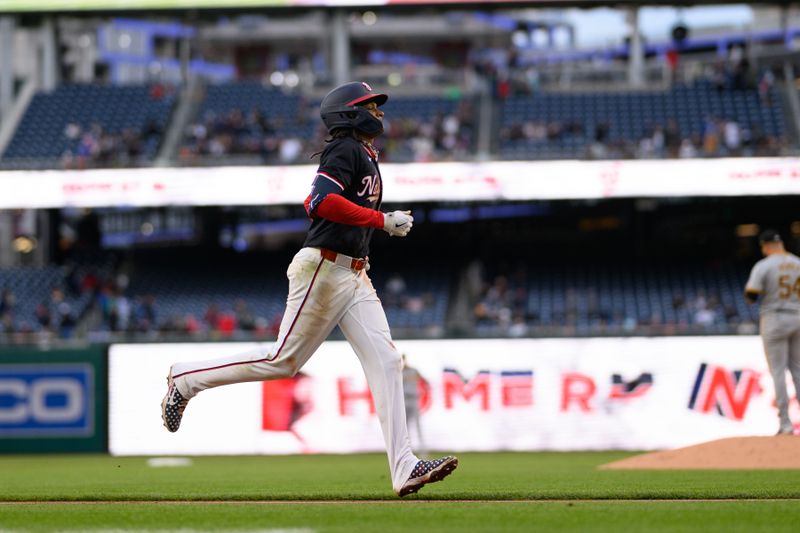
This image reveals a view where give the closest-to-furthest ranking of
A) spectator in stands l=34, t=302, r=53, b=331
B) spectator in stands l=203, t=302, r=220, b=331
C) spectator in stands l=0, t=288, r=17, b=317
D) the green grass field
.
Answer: the green grass field, spectator in stands l=203, t=302, r=220, b=331, spectator in stands l=34, t=302, r=53, b=331, spectator in stands l=0, t=288, r=17, b=317

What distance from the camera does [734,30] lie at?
58906 millimetres

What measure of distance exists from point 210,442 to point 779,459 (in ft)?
30.3

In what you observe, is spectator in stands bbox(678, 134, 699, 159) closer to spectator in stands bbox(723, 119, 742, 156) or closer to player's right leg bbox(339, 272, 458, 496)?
spectator in stands bbox(723, 119, 742, 156)

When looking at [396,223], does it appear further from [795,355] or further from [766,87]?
[766,87]

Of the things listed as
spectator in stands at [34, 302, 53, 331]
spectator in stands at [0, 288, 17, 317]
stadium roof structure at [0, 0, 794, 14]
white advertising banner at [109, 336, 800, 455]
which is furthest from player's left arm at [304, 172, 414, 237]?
stadium roof structure at [0, 0, 794, 14]

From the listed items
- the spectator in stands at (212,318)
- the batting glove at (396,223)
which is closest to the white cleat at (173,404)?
the batting glove at (396,223)

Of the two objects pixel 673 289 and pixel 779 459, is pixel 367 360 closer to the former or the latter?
pixel 779 459

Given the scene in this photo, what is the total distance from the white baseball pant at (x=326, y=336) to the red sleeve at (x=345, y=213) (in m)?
0.26

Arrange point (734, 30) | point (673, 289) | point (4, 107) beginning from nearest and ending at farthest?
1. point (673, 289)
2. point (4, 107)
3. point (734, 30)

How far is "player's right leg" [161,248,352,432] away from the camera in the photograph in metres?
6.90

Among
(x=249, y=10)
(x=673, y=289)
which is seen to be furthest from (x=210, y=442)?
(x=249, y=10)

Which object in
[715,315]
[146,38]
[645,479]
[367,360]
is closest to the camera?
[367,360]

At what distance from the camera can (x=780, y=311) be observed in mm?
12492

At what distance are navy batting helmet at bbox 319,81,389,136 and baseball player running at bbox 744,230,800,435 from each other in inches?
253
